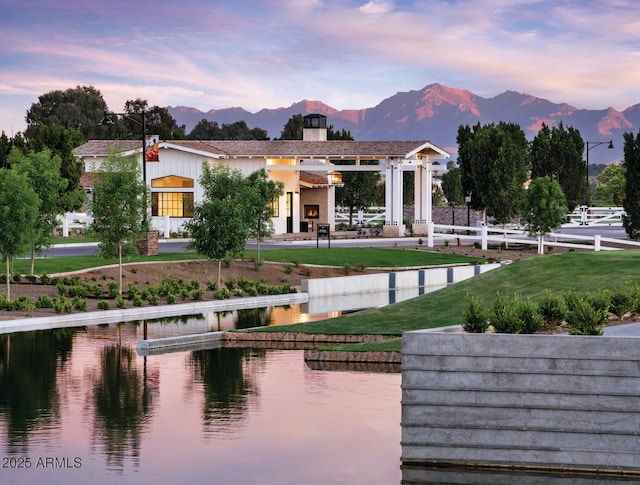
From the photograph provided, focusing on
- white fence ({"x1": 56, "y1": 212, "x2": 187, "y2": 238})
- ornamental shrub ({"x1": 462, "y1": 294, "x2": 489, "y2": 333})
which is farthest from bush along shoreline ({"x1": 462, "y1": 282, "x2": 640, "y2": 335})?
white fence ({"x1": 56, "y1": 212, "x2": 187, "y2": 238})

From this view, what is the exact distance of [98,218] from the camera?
3825 centimetres

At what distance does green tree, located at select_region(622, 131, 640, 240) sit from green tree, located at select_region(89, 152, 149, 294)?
27404mm

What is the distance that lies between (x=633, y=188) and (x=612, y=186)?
184 feet

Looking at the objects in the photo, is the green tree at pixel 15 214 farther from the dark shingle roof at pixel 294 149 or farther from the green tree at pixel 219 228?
the dark shingle roof at pixel 294 149

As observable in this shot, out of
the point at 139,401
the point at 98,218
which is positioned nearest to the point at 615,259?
the point at 139,401

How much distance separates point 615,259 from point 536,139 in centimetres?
4591

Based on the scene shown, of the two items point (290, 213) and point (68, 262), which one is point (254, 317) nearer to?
point (68, 262)

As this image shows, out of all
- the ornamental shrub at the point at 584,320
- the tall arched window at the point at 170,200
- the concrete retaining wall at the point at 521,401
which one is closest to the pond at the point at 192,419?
the concrete retaining wall at the point at 521,401

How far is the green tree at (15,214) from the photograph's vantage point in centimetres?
3400

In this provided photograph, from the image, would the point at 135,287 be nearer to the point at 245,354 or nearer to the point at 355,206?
the point at 245,354

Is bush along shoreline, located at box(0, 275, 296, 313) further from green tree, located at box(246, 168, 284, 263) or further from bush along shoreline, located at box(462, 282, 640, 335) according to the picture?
bush along shoreline, located at box(462, 282, 640, 335)

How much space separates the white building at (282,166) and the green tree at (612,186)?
127 ft

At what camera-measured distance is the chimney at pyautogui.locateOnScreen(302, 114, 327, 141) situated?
265ft

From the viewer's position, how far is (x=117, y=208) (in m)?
38.0
